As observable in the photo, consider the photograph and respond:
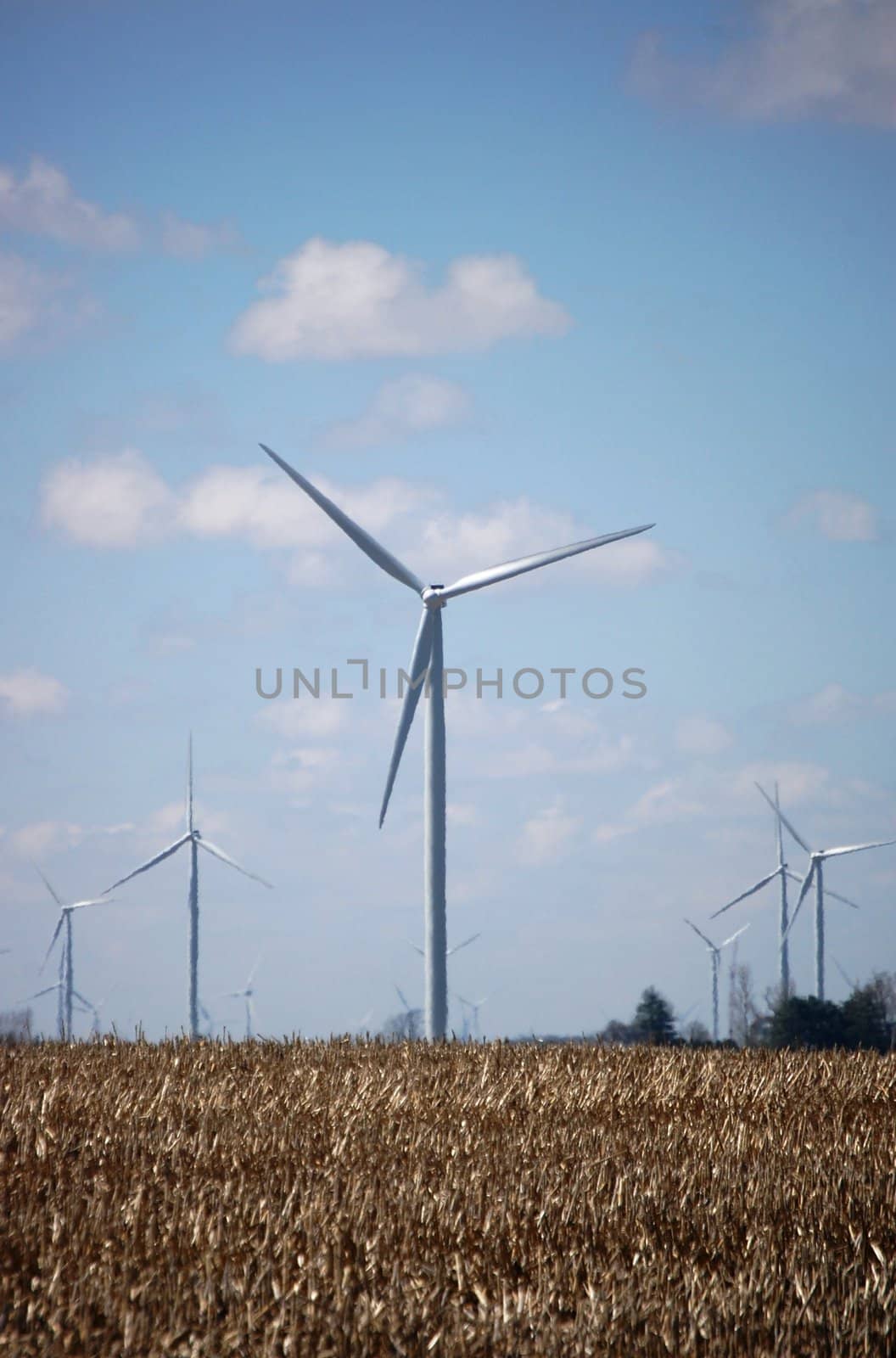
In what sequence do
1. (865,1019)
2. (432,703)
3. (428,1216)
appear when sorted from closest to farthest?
(428,1216)
(432,703)
(865,1019)

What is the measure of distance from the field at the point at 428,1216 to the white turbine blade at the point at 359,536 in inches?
1363

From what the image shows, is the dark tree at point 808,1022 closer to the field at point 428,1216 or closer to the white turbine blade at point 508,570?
the white turbine blade at point 508,570

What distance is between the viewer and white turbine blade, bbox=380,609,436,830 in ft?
162

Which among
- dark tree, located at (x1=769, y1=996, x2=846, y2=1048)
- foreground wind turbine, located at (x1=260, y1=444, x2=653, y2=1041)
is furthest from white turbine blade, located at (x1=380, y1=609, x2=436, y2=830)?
dark tree, located at (x1=769, y1=996, x2=846, y2=1048)

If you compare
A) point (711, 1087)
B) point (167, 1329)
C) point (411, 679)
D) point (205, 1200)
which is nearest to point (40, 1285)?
point (167, 1329)

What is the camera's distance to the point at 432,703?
47844mm

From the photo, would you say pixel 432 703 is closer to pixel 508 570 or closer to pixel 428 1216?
pixel 508 570

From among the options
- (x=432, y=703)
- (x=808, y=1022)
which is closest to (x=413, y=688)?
(x=432, y=703)

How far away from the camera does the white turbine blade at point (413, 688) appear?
49.5 metres

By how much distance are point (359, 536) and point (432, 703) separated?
22.7 feet

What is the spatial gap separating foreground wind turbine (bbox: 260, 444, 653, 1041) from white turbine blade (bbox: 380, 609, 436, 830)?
27mm

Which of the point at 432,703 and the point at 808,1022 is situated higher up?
the point at 432,703

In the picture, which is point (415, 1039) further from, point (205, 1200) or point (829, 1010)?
point (829, 1010)

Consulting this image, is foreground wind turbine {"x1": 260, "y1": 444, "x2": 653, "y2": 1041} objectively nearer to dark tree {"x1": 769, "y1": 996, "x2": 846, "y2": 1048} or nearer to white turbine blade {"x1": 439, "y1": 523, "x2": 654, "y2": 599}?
white turbine blade {"x1": 439, "y1": 523, "x2": 654, "y2": 599}
